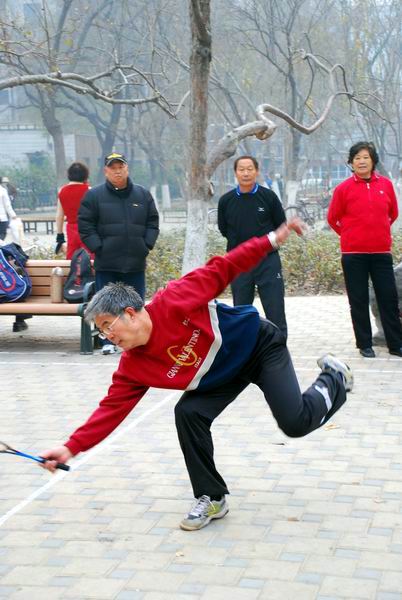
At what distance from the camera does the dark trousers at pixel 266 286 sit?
29.1ft

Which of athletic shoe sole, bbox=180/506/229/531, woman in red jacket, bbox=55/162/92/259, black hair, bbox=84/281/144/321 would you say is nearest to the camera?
black hair, bbox=84/281/144/321

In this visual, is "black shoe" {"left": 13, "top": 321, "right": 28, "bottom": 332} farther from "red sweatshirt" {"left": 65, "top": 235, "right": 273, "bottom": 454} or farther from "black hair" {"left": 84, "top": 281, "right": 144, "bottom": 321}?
"black hair" {"left": 84, "top": 281, "right": 144, "bottom": 321}

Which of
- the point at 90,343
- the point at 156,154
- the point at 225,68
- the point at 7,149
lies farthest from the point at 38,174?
the point at 90,343

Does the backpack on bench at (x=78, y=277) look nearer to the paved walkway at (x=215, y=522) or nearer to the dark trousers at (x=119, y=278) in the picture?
the dark trousers at (x=119, y=278)

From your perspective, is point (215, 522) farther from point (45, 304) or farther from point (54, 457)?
point (45, 304)

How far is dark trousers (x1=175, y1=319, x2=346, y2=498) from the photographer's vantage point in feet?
15.9

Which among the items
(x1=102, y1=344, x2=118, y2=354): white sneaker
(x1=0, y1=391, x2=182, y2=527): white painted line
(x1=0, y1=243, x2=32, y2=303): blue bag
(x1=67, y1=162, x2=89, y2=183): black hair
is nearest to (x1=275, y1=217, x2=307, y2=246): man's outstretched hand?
(x1=0, y1=391, x2=182, y2=527): white painted line

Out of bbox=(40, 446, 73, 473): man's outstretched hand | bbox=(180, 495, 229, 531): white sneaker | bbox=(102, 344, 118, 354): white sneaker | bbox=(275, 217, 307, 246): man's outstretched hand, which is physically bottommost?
bbox=(102, 344, 118, 354): white sneaker

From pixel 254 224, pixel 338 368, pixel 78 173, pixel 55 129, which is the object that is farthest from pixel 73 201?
pixel 55 129

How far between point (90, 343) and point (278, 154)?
156ft

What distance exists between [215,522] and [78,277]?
529 centimetres

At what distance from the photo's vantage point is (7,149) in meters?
52.8

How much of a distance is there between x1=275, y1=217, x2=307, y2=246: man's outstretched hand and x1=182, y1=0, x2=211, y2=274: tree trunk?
24.0 feet

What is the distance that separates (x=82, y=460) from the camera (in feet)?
20.4
